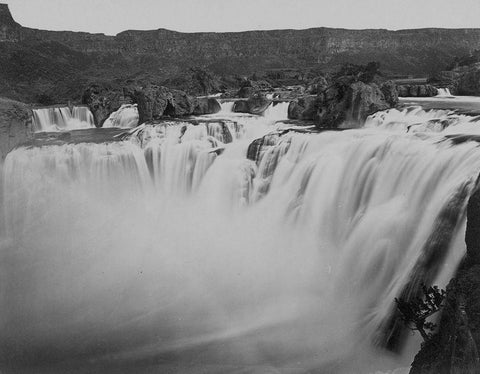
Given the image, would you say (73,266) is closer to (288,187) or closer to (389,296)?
(288,187)

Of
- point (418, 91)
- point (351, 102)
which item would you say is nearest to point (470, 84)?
point (418, 91)

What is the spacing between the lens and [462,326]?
15.8 ft

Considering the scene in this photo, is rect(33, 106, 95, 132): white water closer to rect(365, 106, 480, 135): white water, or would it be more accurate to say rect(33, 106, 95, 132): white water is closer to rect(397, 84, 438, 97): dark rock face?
rect(365, 106, 480, 135): white water

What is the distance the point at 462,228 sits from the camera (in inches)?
298

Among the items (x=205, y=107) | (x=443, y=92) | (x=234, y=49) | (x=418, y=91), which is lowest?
(x=443, y=92)

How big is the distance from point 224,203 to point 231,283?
3999 millimetres

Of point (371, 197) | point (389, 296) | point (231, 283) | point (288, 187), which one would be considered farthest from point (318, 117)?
point (389, 296)

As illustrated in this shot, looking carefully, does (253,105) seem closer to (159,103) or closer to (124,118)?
(159,103)

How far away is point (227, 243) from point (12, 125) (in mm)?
10357

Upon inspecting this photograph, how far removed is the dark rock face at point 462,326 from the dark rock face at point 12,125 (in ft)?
52.9

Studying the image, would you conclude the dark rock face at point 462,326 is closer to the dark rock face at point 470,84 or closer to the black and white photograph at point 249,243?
the black and white photograph at point 249,243

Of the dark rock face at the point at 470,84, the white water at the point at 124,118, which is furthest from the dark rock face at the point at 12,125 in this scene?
the dark rock face at the point at 470,84

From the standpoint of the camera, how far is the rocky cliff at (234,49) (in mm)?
85062

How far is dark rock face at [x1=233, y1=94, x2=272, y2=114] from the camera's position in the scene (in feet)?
82.2
